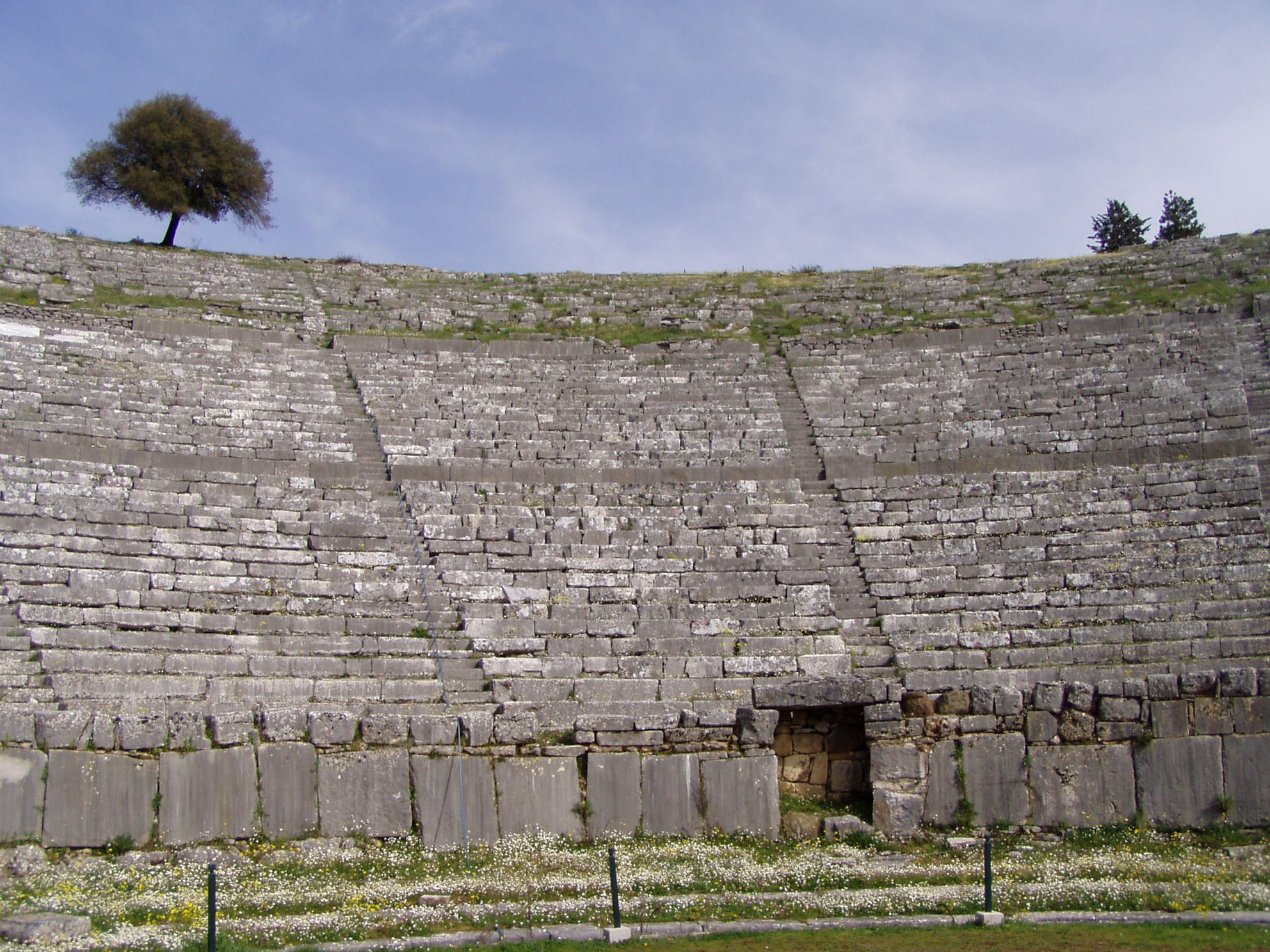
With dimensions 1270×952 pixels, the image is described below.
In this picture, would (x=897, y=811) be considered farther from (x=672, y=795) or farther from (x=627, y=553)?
(x=627, y=553)

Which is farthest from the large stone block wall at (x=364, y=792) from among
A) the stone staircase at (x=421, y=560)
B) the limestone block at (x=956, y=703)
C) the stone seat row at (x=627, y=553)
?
the stone seat row at (x=627, y=553)

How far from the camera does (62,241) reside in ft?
79.0

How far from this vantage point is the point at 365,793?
10.9 meters

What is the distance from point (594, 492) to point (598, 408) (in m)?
3.27

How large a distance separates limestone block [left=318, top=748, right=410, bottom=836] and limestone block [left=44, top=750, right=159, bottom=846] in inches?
63.4

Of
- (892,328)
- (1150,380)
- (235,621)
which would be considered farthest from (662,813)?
(892,328)

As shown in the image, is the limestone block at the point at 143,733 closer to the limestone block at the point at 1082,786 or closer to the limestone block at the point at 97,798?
the limestone block at the point at 97,798

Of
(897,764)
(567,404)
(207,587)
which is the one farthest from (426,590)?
(567,404)

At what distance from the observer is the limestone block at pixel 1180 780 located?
444 inches

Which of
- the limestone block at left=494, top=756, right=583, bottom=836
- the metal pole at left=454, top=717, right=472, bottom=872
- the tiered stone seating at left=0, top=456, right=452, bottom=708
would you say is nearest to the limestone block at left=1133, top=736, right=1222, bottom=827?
the limestone block at left=494, top=756, right=583, bottom=836

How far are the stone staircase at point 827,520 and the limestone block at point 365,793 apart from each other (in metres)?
6.09

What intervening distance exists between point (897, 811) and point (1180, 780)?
118 inches

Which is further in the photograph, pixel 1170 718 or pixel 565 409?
pixel 565 409

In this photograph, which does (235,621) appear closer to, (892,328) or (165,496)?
(165,496)
